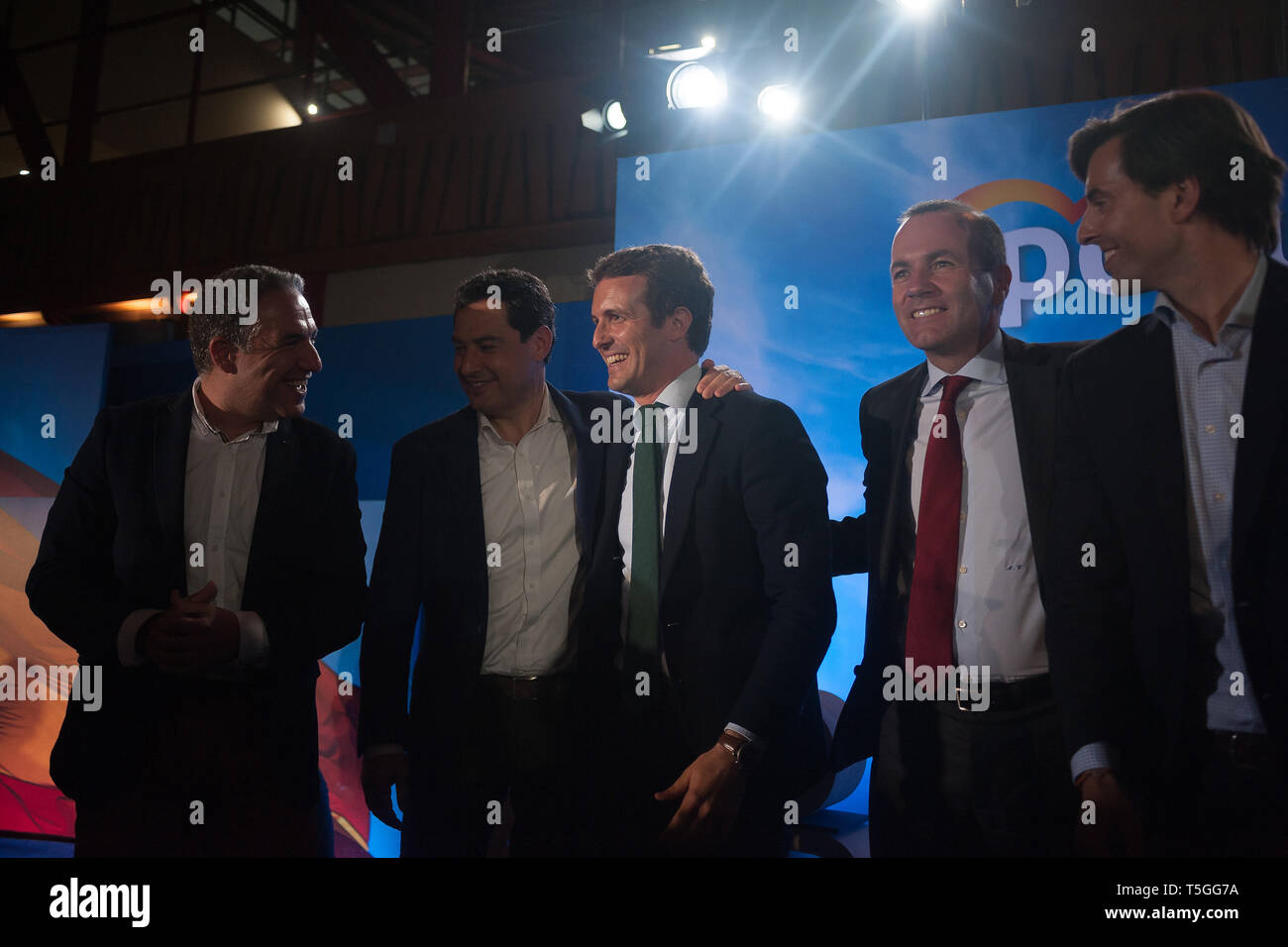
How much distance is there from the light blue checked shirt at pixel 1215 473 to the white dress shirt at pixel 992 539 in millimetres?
313

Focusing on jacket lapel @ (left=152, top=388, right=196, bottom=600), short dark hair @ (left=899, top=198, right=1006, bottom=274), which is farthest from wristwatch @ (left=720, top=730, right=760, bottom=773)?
jacket lapel @ (left=152, top=388, right=196, bottom=600)

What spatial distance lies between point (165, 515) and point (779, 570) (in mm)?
1721

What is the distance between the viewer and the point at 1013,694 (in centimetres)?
241

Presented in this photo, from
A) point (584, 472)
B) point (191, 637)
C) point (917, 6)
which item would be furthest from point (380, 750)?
point (917, 6)

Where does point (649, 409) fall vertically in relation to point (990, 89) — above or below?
below

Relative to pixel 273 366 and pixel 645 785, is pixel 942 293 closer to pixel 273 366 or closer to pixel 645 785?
pixel 645 785

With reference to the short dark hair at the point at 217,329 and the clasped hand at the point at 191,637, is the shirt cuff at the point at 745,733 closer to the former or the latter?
the clasped hand at the point at 191,637

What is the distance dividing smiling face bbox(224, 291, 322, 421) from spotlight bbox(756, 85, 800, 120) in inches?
72.2

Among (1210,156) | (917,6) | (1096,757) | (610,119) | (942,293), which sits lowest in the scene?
(1096,757)

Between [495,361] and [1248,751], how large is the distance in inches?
85.8

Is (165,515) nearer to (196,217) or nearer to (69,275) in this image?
(196,217)

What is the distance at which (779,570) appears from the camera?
248 cm

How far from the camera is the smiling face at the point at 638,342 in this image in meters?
2.85
